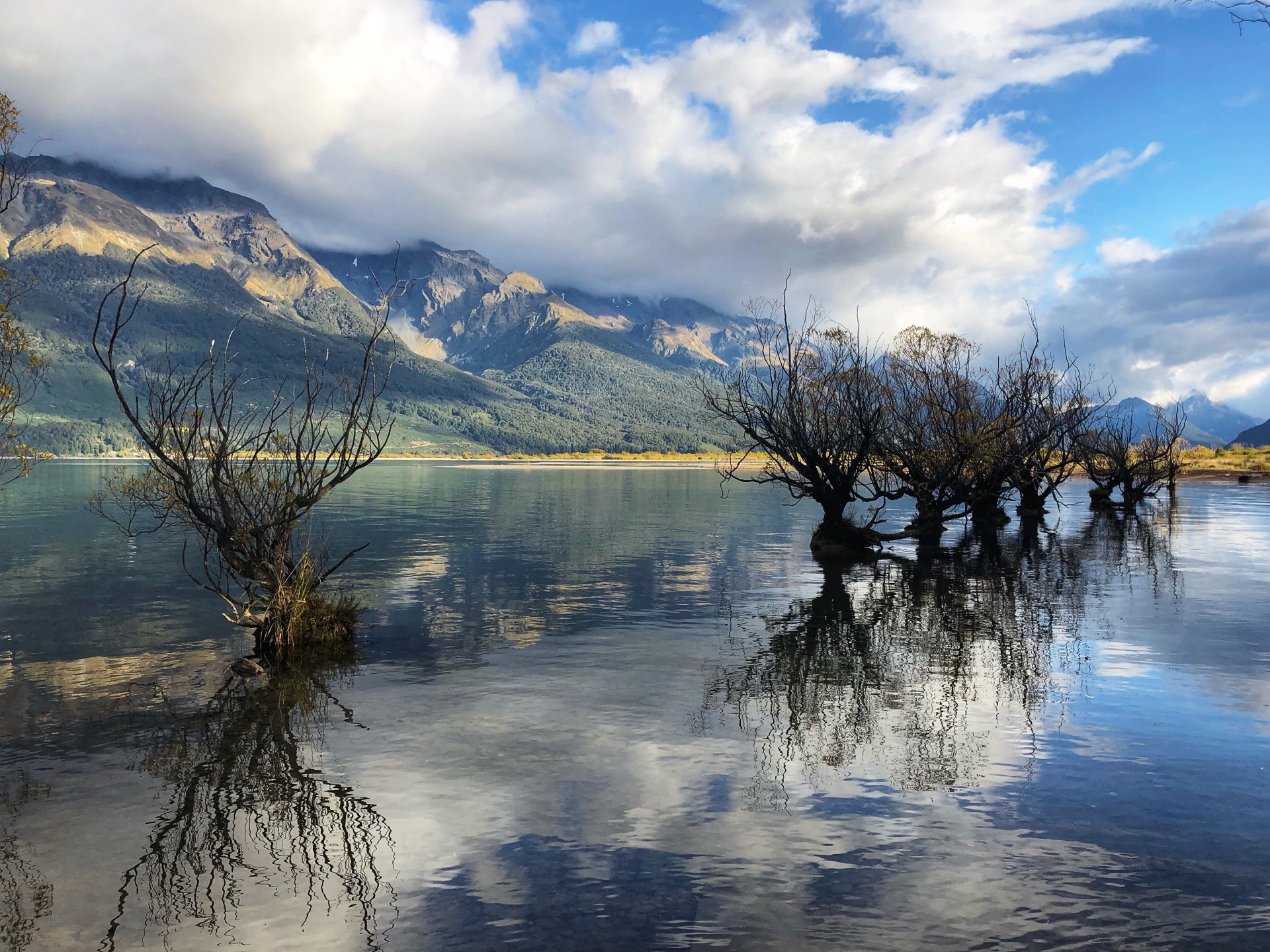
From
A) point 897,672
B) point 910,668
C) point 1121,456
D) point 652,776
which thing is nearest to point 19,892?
point 652,776

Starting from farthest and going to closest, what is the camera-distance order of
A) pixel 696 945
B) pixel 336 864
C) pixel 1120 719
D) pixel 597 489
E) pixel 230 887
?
1. pixel 597 489
2. pixel 1120 719
3. pixel 336 864
4. pixel 230 887
5. pixel 696 945

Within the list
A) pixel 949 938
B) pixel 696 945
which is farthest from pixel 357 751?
pixel 949 938

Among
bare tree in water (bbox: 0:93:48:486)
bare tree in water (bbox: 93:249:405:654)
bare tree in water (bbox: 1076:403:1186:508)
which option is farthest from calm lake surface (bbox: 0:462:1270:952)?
bare tree in water (bbox: 1076:403:1186:508)

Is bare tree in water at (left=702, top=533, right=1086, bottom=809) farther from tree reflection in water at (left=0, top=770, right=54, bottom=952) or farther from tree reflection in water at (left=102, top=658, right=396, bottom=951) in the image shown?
tree reflection in water at (left=0, top=770, right=54, bottom=952)

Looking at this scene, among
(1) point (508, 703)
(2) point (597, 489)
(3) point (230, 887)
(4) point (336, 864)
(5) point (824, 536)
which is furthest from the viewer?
(2) point (597, 489)

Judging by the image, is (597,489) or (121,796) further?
(597,489)

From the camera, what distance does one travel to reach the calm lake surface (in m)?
7.15

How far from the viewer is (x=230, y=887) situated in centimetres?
759

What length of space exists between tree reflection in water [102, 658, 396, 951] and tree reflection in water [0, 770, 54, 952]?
0.61 metres

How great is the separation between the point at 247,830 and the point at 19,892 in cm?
194

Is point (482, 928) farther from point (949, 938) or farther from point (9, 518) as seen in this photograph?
point (9, 518)

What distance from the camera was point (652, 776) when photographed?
10430 mm

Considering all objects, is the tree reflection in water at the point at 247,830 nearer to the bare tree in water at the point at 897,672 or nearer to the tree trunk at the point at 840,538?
the bare tree in water at the point at 897,672

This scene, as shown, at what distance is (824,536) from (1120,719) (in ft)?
75.5
